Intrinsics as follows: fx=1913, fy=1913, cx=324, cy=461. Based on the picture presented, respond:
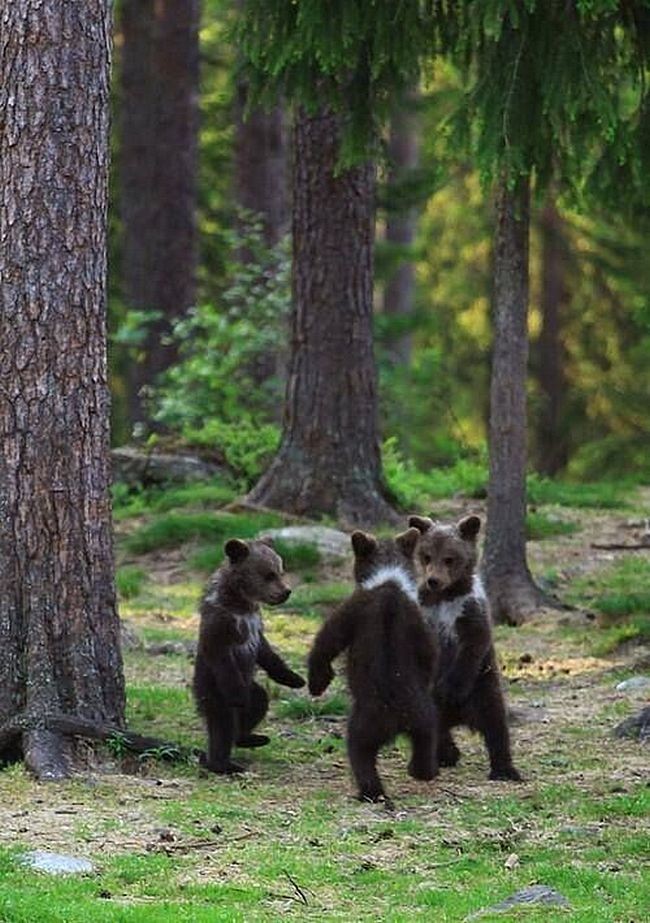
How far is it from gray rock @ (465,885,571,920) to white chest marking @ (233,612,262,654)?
3.15 meters

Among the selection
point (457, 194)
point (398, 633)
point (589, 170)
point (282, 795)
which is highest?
point (457, 194)

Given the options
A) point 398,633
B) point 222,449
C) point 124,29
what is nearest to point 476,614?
point 398,633

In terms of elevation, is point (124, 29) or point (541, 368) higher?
point (124, 29)

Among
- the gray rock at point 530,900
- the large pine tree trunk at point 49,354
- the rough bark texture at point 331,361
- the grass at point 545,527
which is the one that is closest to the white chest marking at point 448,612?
the large pine tree trunk at point 49,354

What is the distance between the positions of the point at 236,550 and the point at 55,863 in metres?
3.06

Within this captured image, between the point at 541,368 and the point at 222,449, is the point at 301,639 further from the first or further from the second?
the point at 541,368

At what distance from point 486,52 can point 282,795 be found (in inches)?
226

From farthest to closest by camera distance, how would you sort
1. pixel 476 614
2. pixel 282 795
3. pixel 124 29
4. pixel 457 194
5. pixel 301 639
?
pixel 457 194
pixel 124 29
pixel 301 639
pixel 476 614
pixel 282 795

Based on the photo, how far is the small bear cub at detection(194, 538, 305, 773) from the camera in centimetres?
1028

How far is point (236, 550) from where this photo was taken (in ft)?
35.2

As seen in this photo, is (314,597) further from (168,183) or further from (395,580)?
(168,183)

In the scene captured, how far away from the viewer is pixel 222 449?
19.8 m

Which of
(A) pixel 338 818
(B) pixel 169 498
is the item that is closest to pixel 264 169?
(B) pixel 169 498

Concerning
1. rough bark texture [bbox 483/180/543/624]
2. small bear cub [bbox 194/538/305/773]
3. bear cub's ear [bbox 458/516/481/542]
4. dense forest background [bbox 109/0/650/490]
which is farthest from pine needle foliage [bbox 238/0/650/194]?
small bear cub [bbox 194/538/305/773]
